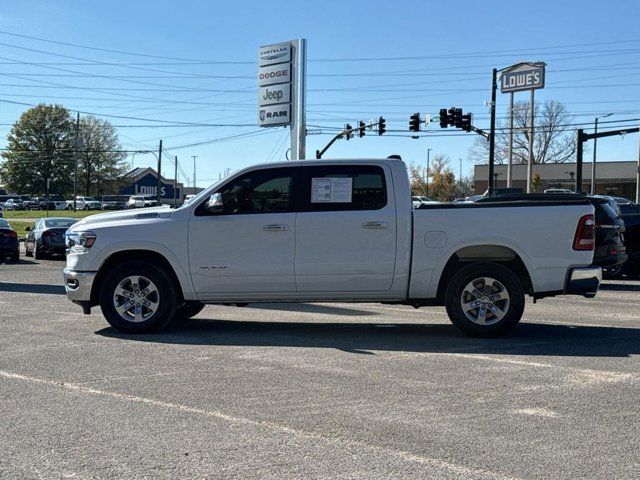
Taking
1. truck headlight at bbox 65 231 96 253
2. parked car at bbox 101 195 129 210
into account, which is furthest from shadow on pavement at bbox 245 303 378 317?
parked car at bbox 101 195 129 210

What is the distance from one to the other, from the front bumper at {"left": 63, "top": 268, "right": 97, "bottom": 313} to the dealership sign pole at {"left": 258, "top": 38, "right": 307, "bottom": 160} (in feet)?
88.7

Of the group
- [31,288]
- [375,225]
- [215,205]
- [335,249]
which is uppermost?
[215,205]

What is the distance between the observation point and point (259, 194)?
850 centimetres

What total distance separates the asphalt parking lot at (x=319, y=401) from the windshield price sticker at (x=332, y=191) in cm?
163

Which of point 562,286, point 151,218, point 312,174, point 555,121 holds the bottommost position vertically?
point 562,286

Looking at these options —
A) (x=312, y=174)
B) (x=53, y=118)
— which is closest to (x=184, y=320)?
(x=312, y=174)

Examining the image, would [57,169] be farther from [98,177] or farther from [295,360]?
[295,360]

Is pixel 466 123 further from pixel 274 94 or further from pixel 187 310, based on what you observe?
pixel 187 310

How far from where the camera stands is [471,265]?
27.1ft

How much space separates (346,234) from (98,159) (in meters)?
96.9

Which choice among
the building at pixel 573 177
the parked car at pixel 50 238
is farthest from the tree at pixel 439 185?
the parked car at pixel 50 238

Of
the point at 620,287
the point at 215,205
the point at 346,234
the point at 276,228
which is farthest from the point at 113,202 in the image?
the point at 346,234

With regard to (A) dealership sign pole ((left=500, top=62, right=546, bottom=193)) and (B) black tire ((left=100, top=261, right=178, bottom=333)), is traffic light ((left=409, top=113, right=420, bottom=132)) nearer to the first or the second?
(A) dealership sign pole ((left=500, top=62, right=546, bottom=193))

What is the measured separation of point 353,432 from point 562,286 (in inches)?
168
